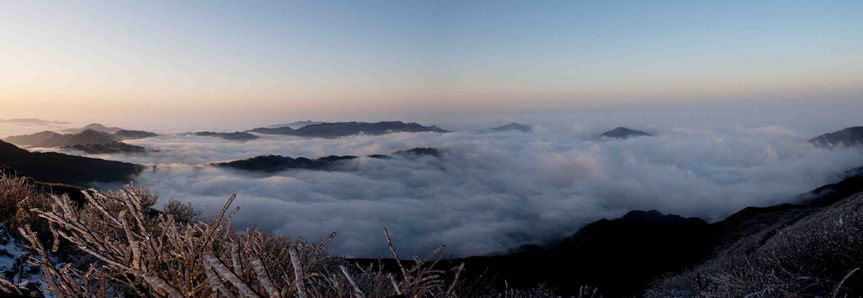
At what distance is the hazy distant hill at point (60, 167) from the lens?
96.4 meters

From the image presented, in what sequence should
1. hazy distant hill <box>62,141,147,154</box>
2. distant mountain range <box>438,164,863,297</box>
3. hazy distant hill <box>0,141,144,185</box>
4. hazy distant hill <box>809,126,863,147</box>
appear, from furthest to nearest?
hazy distant hill <box>809,126,863,147</box> < hazy distant hill <box>62,141,147,154</box> < hazy distant hill <box>0,141,144,185</box> < distant mountain range <box>438,164,863,297</box>

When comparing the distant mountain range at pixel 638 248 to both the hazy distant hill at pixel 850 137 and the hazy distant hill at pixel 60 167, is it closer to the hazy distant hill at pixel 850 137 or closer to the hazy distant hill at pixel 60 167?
the hazy distant hill at pixel 60 167

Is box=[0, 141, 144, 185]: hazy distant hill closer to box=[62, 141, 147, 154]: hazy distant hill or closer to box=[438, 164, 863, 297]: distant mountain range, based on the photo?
box=[62, 141, 147, 154]: hazy distant hill

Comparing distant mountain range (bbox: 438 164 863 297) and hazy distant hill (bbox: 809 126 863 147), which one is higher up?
hazy distant hill (bbox: 809 126 863 147)

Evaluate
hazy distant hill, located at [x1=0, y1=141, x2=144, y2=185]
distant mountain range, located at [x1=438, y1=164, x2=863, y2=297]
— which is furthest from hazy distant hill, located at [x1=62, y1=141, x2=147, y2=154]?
distant mountain range, located at [x1=438, y1=164, x2=863, y2=297]

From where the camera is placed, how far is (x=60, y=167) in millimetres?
106625

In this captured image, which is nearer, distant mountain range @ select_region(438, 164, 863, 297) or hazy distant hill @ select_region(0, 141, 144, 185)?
distant mountain range @ select_region(438, 164, 863, 297)

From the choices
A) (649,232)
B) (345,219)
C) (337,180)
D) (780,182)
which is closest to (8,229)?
(649,232)

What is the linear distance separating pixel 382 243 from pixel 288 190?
194 feet

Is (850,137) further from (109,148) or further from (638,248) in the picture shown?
(109,148)

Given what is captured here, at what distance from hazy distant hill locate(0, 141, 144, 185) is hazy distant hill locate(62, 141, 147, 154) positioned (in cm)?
4139

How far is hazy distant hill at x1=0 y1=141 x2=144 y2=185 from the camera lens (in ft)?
316

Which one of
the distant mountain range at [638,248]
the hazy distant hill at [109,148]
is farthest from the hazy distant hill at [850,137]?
the hazy distant hill at [109,148]

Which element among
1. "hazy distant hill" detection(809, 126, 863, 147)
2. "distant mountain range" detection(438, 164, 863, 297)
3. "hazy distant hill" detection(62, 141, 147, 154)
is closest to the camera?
"distant mountain range" detection(438, 164, 863, 297)
